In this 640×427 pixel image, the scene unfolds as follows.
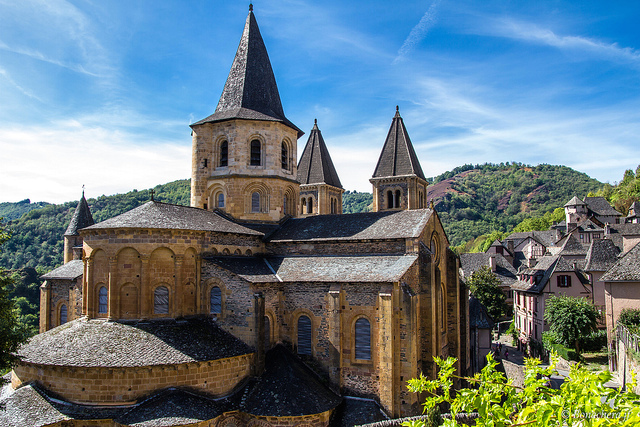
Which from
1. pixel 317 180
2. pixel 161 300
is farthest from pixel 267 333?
pixel 317 180

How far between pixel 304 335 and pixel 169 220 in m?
9.13

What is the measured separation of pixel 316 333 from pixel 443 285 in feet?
30.9

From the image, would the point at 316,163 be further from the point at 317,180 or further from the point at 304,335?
the point at 304,335

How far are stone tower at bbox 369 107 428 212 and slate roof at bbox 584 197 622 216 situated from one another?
173 ft

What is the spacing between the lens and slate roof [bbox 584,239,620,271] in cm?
3852

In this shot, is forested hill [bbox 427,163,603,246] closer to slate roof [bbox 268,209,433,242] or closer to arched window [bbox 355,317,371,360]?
slate roof [bbox 268,209,433,242]

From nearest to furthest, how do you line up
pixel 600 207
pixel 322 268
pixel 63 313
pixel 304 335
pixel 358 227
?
pixel 304 335 < pixel 322 268 < pixel 358 227 < pixel 63 313 < pixel 600 207

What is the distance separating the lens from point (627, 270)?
30.4 m

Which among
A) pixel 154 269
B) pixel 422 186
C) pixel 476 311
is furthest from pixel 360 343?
pixel 422 186

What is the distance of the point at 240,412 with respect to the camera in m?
19.7

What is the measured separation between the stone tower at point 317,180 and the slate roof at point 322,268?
60.6ft

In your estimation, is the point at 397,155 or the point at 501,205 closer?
the point at 397,155

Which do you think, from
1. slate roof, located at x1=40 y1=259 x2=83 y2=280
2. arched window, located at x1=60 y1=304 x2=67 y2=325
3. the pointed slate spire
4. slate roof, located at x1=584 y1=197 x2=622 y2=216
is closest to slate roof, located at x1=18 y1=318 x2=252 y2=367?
slate roof, located at x1=40 y1=259 x2=83 y2=280

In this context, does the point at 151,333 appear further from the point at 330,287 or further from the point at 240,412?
the point at 330,287
